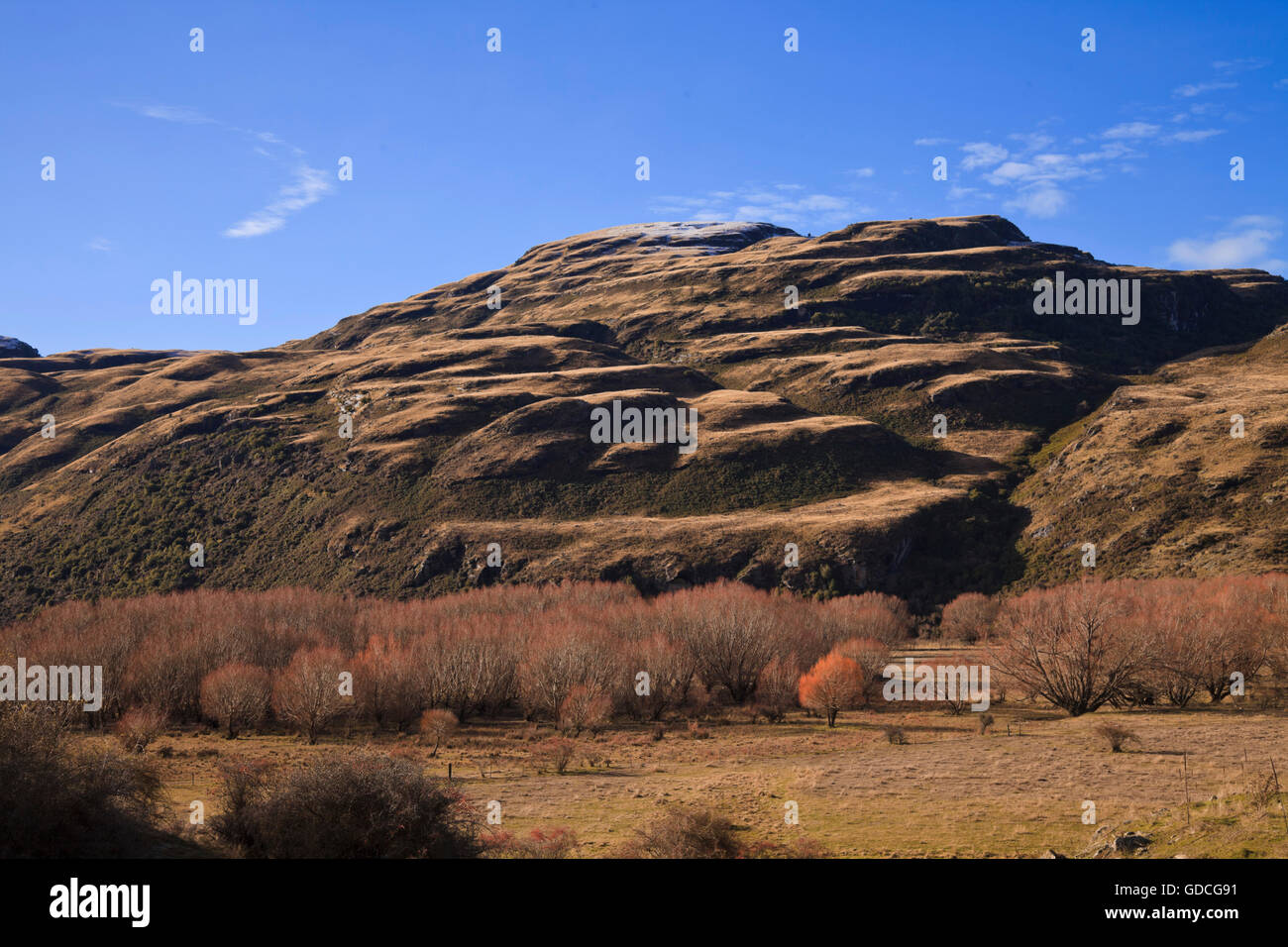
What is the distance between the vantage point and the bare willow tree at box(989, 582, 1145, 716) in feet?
211

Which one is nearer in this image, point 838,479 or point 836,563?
point 836,563

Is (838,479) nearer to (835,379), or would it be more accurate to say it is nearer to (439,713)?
(835,379)

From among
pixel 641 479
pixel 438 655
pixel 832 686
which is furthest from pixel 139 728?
pixel 641 479

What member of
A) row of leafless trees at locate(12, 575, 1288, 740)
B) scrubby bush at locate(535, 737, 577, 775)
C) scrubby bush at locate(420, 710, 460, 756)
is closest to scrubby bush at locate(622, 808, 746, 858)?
scrubby bush at locate(535, 737, 577, 775)

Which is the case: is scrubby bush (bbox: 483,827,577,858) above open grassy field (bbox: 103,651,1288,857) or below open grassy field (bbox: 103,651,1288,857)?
above

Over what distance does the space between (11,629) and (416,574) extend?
49.8m

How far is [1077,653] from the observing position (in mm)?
65125

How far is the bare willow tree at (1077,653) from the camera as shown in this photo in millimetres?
64250

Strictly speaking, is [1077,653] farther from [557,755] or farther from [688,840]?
[688,840]

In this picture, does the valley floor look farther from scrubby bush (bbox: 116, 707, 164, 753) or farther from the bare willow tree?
the bare willow tree

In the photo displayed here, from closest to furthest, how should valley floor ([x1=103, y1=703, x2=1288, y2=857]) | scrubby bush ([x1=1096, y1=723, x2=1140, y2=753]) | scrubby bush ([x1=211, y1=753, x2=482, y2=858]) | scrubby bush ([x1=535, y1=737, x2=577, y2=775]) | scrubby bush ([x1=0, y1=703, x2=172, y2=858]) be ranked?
scrubby bush ([x1=0, y1=703, x2=172, y2=858])
scrubby bush ([x1=211, y1=753, x2=482, y2=858])
valley floor ([x1=103, y1=703, x2=1288, y2=857])
scrubby bush ([x1=1096, y1=723, x2=1140, y2=753])
scrubby bush ([x1=535, y1=737, x2=577, y2=775])

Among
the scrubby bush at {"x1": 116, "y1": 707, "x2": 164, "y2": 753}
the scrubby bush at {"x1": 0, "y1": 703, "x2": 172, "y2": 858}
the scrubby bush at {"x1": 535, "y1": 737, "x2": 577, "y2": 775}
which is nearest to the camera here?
the scrubby bush at {"x1": 0, "y1": 703, "x2": 172, "y2": 858}

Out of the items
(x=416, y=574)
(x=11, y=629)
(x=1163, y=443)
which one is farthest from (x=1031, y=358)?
(x=11, y=629)
